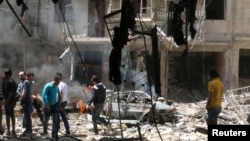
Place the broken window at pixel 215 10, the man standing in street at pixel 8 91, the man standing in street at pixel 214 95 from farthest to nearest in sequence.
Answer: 1. the broken window at pixel 215 10
2. the man standing in street at pixel 8 91
3. the man standing in street at pixel 214 95

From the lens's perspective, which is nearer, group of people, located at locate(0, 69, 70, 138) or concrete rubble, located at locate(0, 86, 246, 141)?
group of people, located at locate(0, 69, 70, 138)

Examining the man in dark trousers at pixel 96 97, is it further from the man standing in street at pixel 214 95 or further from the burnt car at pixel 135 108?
the man standing in street at pixel 214 95

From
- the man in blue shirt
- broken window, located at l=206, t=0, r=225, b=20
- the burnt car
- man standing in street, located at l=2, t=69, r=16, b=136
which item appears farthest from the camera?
broken window, located at l=206, t=0, r=225, b=20

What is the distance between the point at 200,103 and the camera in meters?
19.7

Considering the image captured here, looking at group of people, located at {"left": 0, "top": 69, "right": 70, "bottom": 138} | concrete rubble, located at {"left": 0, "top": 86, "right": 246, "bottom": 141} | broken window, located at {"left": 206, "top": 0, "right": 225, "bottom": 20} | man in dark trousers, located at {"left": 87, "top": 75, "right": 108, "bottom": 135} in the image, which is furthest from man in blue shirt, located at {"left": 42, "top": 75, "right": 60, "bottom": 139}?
broken window, located at {"left": 206, "top": 0, "right": 225, "bottom": 20}

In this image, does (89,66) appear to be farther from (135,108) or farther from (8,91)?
(8,91)

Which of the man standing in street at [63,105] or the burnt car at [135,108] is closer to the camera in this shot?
the man standing in street at [63,105]

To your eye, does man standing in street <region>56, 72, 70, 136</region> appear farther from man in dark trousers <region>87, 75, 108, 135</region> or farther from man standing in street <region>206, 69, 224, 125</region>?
man standing in street <region>206, 69, 224, 125</region>

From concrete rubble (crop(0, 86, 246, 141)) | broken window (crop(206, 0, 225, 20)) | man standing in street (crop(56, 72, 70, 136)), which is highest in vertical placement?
broken window (crop(206, 0, 225, 20))

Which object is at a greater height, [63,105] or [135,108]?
[63,105]

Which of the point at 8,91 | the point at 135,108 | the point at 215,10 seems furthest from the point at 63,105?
the point at 215,10

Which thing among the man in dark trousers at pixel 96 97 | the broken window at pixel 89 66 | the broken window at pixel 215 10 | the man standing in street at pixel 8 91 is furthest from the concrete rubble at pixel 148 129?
the broken window at pixel 89 66

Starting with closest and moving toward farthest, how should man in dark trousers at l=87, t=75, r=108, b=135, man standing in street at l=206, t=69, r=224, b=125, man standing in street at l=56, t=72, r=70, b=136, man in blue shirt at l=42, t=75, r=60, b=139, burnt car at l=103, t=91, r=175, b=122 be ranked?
man standing in street at l=206, t=69, r=224, b=125
man in blue shirt at l=42, t=75, r=60, b=139
man standing in street at l=56, t=72, r=70, b=136
man in dark trousers at l=87, t=75, r=108, b=135
burnt car at l=103, t=91, r=175, b=122

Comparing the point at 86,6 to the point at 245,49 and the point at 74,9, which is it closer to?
the point at 74,9
